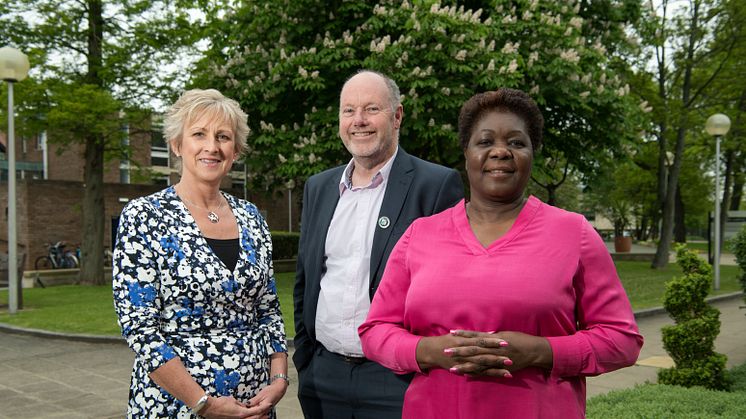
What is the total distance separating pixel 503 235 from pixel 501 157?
261mm

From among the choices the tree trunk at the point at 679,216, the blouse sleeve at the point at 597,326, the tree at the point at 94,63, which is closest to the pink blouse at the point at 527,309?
the blouse sleeve at the point at 597,326

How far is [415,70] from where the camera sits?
1217 cm

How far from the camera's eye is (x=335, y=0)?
14398mm

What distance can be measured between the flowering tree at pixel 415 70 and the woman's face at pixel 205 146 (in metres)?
9.82

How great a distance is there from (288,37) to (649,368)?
1013cm

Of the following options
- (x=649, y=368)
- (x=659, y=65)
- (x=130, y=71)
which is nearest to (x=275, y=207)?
(x=130, y=71)

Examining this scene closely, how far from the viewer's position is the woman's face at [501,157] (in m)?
2.12

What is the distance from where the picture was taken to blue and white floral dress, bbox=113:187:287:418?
2.42 metres

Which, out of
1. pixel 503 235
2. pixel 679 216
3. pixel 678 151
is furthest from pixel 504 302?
pixel 679 216

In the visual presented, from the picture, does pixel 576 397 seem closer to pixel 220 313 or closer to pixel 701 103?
pixel 220 313

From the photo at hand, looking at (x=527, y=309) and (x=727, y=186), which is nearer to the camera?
(x=527, y=309)

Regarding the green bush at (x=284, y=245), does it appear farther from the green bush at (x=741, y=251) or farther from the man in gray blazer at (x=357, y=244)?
the man in gray blazer at (x=357, y=244)

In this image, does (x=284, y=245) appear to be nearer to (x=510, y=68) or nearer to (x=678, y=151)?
(x=678, y=151)

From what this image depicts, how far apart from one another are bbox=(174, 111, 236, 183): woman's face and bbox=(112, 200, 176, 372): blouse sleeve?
0.37m
